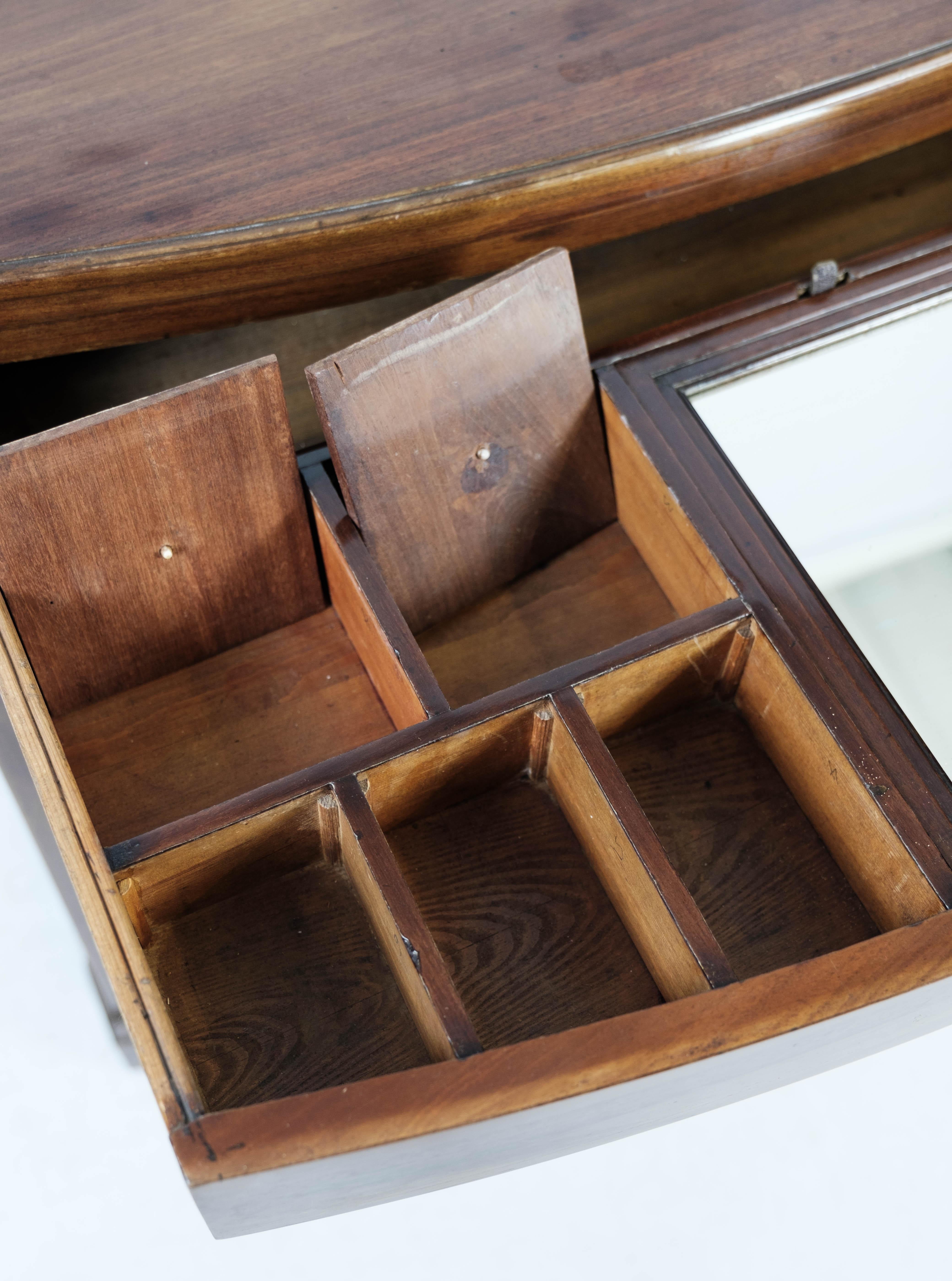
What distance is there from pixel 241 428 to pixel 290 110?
0.32 m

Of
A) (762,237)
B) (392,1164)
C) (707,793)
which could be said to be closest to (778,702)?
(707,793)

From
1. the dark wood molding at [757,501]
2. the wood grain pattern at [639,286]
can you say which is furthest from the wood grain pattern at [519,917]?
the wood grain pattern at [639,286]

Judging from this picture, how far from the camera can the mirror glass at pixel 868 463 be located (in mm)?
904

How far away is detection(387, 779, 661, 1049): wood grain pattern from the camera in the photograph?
0.78m

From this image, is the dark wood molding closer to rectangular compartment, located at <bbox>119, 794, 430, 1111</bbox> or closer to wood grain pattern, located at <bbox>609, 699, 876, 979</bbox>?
wood grain pattern, located at <bbox>609, 699, 876, 979</bbox>

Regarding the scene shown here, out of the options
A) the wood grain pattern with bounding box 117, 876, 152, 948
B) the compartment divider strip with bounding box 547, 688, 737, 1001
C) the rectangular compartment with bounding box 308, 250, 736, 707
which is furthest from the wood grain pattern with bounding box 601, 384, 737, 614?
the wood grain pattern with bounding box 117, 876, 152, 948

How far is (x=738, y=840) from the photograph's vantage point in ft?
2.75

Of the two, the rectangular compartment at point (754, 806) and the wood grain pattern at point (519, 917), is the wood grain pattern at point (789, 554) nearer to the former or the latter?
the rectangular compartment at point (754, 806)

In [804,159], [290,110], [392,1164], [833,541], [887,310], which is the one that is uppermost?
[290,110]

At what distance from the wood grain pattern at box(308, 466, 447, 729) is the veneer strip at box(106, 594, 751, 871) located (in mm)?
21

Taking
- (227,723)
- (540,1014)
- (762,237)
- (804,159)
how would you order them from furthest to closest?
1. (762,237)
2. (804,159)
3. (227,723)
4. (540,1014)

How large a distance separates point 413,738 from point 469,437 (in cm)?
24

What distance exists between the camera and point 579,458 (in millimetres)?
928

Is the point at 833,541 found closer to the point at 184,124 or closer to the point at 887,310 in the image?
the point at 887,310
